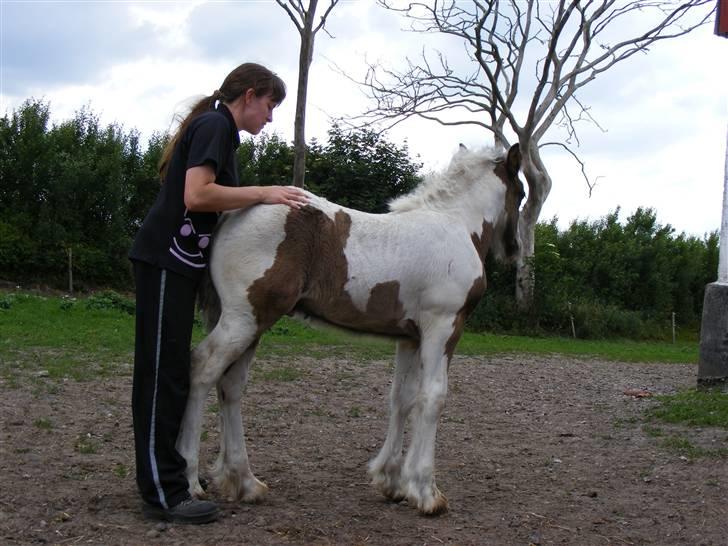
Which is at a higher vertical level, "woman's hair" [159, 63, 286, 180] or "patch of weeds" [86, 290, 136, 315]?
"woman's hair" [159, 63, 286, 180]

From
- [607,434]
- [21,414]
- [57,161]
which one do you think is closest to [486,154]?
[607,434]

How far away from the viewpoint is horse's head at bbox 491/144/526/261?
5004 millimetres

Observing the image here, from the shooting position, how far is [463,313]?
176 inches

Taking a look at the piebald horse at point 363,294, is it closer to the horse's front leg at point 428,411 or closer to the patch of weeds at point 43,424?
the horse's front leg at point 428,411

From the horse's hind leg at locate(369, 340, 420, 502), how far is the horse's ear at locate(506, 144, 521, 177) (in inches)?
52.8

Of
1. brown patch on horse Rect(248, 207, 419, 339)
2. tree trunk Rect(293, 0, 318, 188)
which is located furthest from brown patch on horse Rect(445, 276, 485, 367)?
tree trunk Rect(293, 0, 318, 188)

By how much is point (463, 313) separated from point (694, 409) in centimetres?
445

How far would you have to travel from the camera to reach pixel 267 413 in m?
7.05

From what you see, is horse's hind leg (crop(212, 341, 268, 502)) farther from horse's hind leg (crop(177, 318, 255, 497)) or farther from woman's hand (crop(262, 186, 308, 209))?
woman's hand (crop(262, 186, 308, 209))

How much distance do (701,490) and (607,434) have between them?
1985 mm

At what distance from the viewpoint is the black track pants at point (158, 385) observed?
12.6ft

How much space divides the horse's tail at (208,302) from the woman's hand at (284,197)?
53 cm

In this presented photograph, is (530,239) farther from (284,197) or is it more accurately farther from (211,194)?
(211,194)

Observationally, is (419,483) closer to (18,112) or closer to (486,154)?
(486,154)
